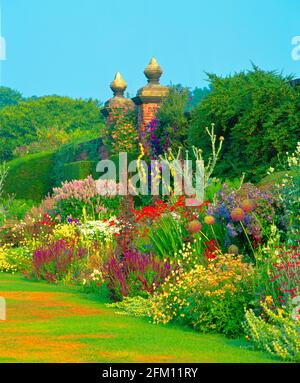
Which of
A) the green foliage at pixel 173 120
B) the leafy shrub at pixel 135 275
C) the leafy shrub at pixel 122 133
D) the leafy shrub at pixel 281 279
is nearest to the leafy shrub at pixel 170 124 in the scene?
the green foliage at pixel 173 120

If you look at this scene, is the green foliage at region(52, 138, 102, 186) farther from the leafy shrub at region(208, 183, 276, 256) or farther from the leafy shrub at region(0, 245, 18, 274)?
the leafy shrub at region(208, 183, 276, 256)

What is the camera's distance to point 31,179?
3412 centimetres

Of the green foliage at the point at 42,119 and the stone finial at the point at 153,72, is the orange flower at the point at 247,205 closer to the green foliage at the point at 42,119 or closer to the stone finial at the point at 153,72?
the stone finial at the point at 153,72

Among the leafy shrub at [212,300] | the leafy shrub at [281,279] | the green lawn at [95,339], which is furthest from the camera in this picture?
the leafy shrub at [212,300]

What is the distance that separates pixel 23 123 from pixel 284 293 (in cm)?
5915

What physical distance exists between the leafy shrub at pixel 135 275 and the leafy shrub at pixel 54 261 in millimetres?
2881

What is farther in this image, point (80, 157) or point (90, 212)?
point (80, 157)

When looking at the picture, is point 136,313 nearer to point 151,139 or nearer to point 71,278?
point 71,278

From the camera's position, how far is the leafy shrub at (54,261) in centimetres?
1380

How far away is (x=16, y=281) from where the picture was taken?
45.4ft

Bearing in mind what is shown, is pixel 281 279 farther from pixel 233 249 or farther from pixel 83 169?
pixel 83 169

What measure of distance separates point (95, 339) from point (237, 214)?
3732 millimetres

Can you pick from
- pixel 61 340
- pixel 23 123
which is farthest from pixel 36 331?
pixel 23 123
